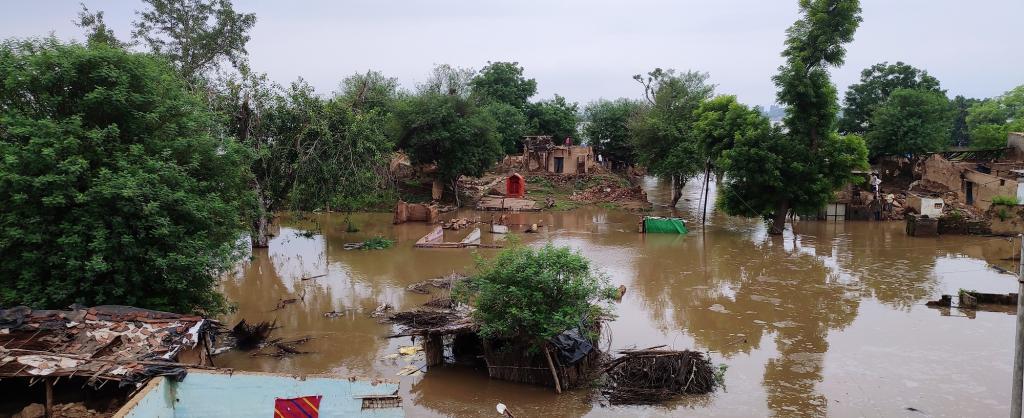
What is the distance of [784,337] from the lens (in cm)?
1370

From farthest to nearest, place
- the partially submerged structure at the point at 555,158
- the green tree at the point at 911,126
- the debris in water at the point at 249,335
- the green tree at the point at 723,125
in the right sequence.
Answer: the partially submerged structure at the point at 555,158 → the green tree at the point at 911,126 → the green tree at the point at 723,125 → the debris in water at the point at 249,335

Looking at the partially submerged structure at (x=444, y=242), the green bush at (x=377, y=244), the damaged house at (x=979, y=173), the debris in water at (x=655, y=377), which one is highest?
the damaged house at (x=979, y=173)

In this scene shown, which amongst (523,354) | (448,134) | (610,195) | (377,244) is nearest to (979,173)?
(610,195)

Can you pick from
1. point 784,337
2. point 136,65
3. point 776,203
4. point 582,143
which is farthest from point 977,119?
point 136,65

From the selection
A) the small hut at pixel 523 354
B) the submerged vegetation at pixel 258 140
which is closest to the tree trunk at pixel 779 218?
the submerged vegetation at pixel 258 140

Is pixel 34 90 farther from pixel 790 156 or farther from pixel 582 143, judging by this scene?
pixel 582 143

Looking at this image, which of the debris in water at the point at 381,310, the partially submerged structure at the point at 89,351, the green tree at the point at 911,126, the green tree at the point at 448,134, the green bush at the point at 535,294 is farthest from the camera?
the green tree at the point at 911,126

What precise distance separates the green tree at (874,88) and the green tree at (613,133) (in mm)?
16128

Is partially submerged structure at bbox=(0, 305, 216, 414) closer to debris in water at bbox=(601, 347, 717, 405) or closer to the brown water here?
the brown water

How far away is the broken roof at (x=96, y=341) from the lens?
8094 mm

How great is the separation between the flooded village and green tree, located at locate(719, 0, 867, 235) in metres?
0.12

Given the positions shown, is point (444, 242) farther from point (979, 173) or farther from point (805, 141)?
point (979, 173)

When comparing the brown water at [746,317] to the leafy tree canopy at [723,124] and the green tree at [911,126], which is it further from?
the green tree at [911,126]

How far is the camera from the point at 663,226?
90.8 feet
